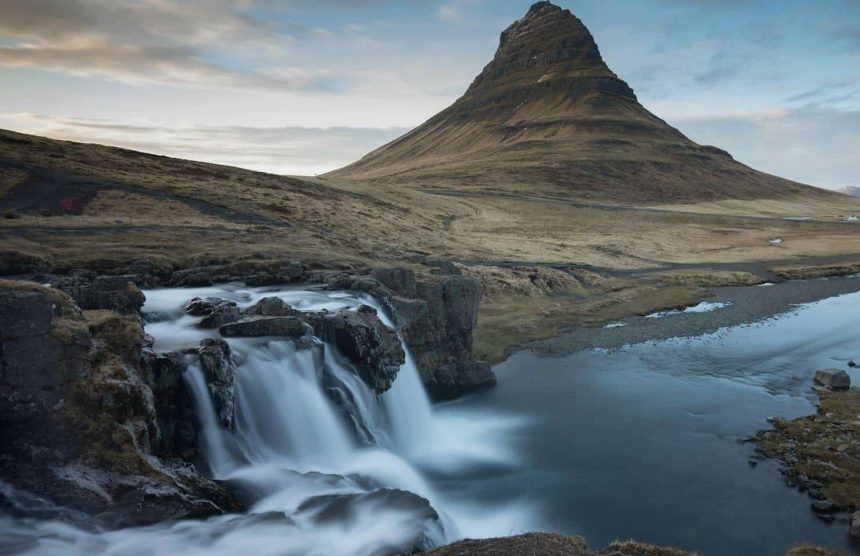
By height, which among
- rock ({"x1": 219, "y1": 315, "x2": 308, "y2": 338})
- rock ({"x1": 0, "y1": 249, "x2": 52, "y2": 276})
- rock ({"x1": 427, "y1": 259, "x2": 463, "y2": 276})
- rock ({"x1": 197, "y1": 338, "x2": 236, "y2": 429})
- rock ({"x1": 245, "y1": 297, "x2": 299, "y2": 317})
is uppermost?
rock ({"x1": 427, "y1": 259, "x2": 463, "y2": 276})

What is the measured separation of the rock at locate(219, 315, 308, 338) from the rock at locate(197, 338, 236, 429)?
3030 millimetres

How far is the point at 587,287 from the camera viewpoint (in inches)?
2451

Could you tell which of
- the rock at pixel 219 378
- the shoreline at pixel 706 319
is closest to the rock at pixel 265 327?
the rock at pixel 219 378

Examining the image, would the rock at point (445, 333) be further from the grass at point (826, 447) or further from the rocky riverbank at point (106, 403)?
the grass at point (826, 447)

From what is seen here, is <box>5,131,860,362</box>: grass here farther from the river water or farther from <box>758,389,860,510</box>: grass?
<box>758,389,860,510</box>: grass

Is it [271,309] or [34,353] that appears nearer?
[34,353]

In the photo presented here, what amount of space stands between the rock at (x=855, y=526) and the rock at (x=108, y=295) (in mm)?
26117

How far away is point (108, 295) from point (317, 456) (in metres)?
10.8

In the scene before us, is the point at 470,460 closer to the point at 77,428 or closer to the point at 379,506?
the point at 379,506

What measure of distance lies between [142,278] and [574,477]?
77.7 feet

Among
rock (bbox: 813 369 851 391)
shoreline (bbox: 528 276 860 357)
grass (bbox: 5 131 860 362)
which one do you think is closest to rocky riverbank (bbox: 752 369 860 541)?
rock (bbox: 813 369 851 391)

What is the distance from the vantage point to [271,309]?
25.7 m

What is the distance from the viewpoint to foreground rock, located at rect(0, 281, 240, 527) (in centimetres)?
1450

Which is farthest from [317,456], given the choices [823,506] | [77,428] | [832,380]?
[832,380]
